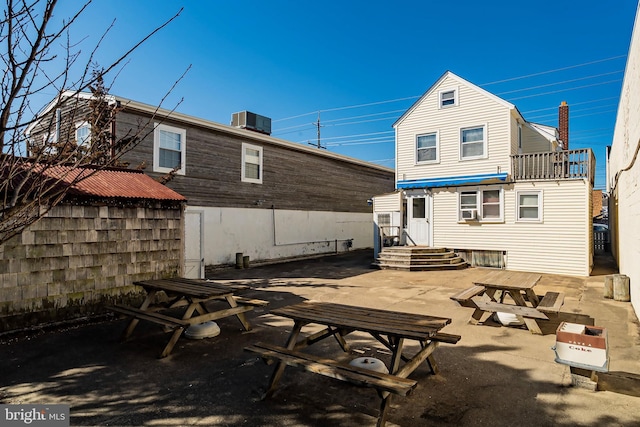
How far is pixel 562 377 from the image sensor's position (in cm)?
445

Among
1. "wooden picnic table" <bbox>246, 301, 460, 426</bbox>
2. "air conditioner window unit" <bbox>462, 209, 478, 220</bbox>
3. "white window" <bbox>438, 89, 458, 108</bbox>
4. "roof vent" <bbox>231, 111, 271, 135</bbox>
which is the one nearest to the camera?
"wooden picnic table" <bbox>246, 301, 460, 426</bbox>

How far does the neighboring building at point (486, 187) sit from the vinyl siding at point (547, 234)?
3 cm

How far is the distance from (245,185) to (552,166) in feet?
40.1

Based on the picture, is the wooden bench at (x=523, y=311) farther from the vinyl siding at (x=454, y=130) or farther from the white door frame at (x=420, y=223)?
the white door frame at (x=420, y=223)

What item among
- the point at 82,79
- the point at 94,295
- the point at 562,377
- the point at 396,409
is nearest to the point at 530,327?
the point at 562,377

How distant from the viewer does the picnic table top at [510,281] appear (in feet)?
22.1

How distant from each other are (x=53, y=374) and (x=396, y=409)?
4.24 m

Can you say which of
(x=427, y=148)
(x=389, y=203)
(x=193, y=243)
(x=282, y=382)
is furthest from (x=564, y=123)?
(x=282, y=382)

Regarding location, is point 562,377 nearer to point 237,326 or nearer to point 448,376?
point 448,376

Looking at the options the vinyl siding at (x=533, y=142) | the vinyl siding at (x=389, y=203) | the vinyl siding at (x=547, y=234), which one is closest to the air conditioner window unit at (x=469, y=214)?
the vinyl siding at (x=547, y=234)

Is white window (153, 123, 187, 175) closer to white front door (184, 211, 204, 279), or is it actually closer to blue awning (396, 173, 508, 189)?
white front door (184, 211, 204, 279)

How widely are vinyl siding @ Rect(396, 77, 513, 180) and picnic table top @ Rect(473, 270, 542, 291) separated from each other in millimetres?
7964

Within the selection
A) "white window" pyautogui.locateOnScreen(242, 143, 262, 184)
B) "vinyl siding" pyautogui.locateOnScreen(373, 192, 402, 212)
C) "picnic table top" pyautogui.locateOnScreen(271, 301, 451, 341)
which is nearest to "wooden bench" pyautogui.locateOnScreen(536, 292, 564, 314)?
"picnic table top" pyautogui.locateOnScreen(271, 301, 451, 341)

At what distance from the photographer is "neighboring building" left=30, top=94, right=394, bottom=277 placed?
13031 millimetres
